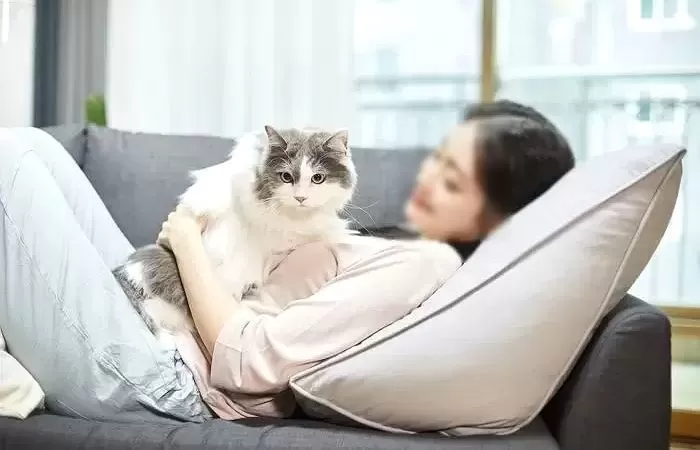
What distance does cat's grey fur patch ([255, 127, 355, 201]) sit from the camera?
55.0 inches

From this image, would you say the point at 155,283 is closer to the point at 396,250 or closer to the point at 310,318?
the point at 310,318

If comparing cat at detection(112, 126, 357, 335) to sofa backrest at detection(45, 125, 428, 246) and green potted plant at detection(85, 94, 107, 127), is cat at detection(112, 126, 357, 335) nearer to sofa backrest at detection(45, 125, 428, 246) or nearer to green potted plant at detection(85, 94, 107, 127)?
sofa backrest at detection(45, 125, 428, 246)

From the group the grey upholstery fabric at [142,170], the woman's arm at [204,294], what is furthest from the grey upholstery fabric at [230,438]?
the grey upholstery fabric at [142,170]

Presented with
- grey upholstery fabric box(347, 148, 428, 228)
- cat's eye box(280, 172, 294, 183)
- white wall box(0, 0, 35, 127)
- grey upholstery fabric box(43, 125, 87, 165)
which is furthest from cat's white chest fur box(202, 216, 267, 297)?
white wall box(0, 0, 35, 127)

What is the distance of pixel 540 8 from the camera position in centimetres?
241

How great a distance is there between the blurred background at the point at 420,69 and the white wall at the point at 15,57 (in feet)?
0.21

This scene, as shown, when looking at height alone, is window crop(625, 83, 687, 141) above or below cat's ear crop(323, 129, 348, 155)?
above

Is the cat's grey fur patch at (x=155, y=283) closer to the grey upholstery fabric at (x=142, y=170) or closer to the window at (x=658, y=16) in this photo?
the grey upholstery fabric at (x=142, y=170)

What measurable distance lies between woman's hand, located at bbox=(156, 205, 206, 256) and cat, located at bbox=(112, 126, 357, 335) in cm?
1

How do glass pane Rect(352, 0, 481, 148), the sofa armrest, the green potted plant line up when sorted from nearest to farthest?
the sofa armrest < the green potted plant < glass pane Rect(352, 0, 481, 148)

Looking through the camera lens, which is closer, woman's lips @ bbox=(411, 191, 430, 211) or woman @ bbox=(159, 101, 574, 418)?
woman @ bbox=(159, 101, 574, 418)

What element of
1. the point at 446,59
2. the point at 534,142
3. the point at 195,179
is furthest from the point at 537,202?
the point at 446,59

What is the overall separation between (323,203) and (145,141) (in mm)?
623

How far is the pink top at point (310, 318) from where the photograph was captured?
1.20 metres
